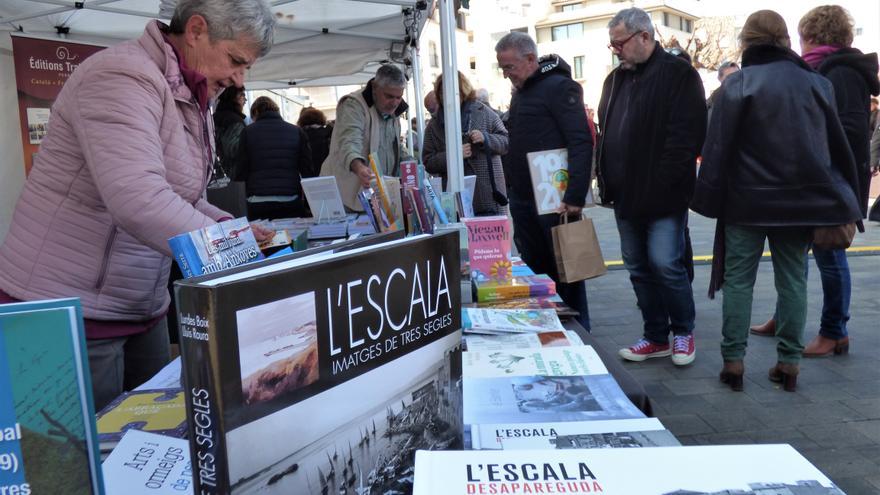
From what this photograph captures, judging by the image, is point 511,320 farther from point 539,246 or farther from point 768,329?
point 768,329

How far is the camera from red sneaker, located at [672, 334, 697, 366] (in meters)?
3.59

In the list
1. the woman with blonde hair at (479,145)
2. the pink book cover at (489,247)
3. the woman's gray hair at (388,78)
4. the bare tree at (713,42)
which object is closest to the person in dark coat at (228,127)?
the woman with blonde hair at (479,145)

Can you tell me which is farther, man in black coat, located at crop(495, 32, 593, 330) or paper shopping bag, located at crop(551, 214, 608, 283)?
man in black coat, located at crop(495, 32, 593, 330)

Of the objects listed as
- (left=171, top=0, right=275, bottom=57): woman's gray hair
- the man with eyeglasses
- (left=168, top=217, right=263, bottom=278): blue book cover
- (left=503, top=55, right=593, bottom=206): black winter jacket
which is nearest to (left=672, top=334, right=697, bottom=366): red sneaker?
the man with eyeglasses

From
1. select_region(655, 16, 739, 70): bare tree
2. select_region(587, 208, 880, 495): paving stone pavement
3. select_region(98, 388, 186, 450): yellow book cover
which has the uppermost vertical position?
select_region(655, 16, 739, 70): bare tree

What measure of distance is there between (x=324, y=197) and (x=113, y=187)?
6.84ft

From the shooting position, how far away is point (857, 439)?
2.72 metres

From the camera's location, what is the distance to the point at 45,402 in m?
0.61

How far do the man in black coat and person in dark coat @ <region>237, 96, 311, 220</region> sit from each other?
1689 mm

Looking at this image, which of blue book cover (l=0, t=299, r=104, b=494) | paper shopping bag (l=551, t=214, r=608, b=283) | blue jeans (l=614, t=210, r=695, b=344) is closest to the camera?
blue book cover (l=0, t=299, r=104, b=494)

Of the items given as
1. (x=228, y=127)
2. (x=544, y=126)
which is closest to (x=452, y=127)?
(x=544, y=126)

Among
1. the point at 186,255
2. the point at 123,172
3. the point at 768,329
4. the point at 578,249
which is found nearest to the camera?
the point at 186,255

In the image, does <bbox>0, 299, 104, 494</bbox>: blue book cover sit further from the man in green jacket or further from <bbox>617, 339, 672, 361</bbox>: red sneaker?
<bbox>617, 339, 672, 361</bbox>: red sneaker

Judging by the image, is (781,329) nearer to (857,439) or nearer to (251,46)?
(857,439)
